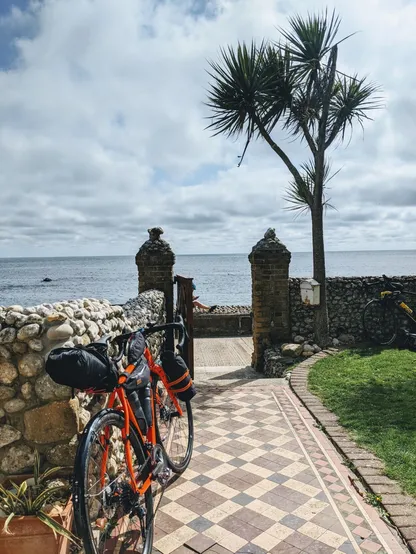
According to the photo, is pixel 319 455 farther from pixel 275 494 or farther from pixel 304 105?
pixel 304 105

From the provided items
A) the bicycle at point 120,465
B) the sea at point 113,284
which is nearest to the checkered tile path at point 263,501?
the bicycle at point 120,465

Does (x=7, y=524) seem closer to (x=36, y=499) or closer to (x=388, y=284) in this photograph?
(x=36, y=499)

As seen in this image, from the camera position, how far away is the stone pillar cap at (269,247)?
8594 millimetres

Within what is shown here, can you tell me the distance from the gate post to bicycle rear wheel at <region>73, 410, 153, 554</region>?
5236 mm

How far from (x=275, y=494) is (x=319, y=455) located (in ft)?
2.65

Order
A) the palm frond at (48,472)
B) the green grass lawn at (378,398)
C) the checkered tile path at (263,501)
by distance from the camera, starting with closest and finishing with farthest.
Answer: the palm frond at (48,472)
the checkered tile path at (263,501)
the green grass lawn at (378,398)

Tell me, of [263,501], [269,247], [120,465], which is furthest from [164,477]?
[269,247]

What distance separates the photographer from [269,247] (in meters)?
8.62

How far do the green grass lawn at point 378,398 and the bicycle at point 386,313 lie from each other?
809 millimetres

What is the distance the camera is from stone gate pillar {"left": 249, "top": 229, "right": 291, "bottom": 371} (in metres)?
8.61

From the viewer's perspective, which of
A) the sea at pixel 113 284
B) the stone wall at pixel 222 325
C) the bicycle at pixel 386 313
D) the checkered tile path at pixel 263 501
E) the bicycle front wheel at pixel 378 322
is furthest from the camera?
the sea at pixel 113 284

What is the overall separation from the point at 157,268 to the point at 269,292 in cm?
227

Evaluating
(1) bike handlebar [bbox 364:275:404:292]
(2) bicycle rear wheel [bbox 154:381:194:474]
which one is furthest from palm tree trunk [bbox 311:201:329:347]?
(2) bicycle rear wheel [bbox 154:381:194:474]

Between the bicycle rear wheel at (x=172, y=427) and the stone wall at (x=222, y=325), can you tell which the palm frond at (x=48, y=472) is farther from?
the stone wall at (x=222, y=325)
